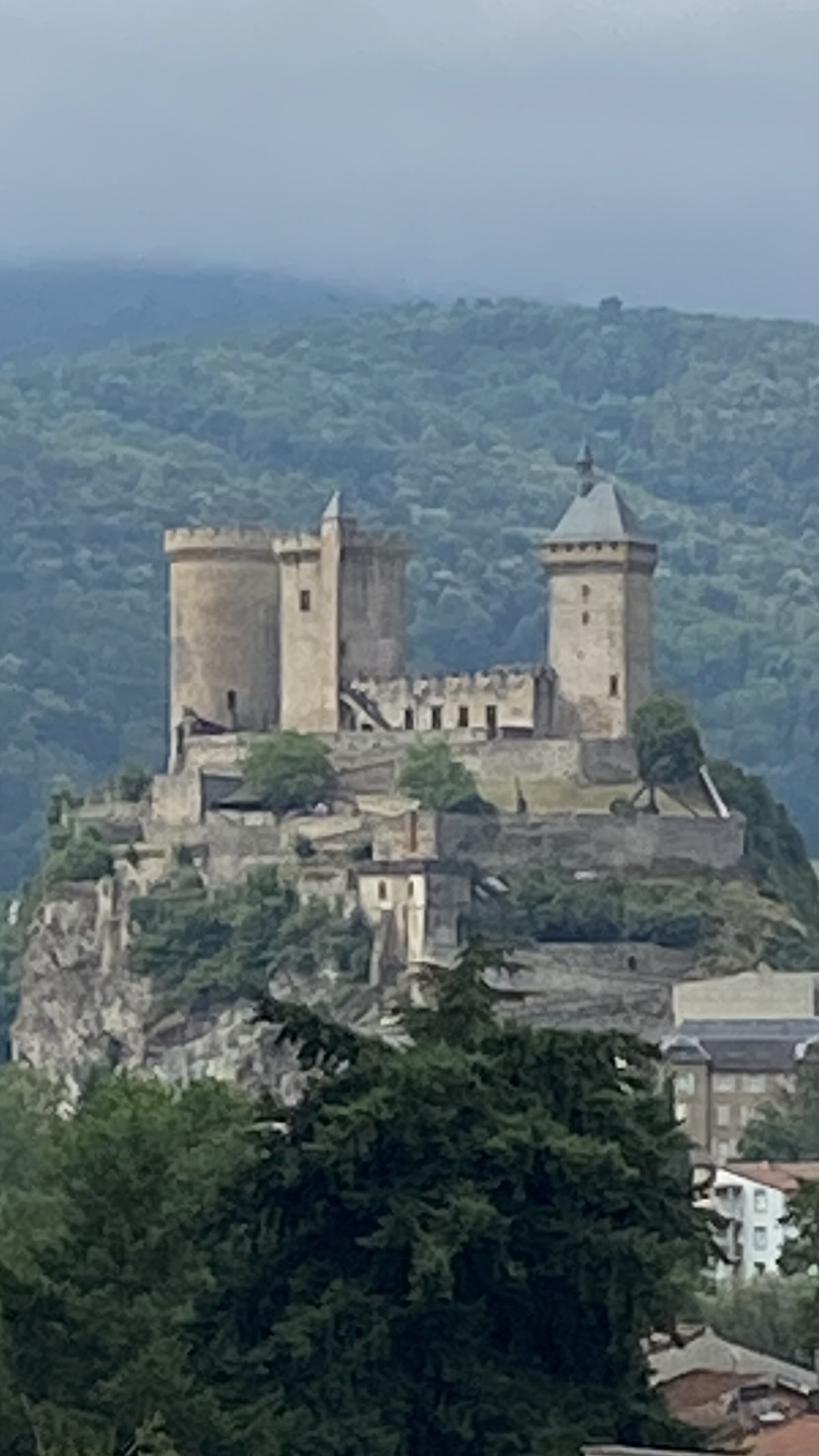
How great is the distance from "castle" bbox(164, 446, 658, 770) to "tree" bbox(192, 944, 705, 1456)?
222 ft

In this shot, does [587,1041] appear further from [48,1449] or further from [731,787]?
[731,787]

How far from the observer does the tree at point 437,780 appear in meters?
99.9

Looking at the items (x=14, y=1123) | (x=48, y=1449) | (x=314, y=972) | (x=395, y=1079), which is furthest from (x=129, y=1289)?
(x=314, y=972)

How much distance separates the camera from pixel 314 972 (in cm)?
9981

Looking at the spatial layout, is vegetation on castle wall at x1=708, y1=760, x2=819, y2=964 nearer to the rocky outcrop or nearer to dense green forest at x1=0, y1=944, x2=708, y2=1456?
the rocky outcrop

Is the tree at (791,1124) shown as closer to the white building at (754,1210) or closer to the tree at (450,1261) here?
the white building at (754,1210)

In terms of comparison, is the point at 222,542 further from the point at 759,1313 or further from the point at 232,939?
the point at 759,1313

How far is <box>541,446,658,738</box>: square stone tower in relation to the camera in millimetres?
103875

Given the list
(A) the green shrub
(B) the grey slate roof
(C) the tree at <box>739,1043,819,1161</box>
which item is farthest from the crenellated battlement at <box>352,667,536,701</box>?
(C) the tree at <box>739,1043,819,1161</box>

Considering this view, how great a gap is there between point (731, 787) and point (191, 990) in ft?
28.7

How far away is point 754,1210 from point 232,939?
23.3 m

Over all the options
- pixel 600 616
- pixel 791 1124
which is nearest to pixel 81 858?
pixel 600 616

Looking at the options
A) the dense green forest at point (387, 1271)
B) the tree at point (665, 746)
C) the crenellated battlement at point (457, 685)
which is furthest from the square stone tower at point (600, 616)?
the dense green forest at point (387, 1271)

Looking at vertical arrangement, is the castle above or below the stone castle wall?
above
